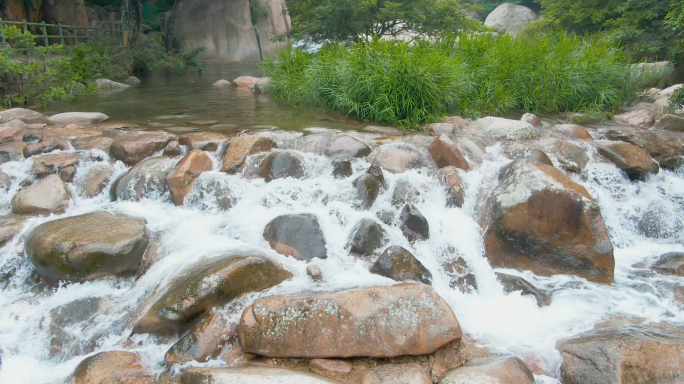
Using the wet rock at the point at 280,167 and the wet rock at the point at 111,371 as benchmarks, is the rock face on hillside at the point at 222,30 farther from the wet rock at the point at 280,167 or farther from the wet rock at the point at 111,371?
the wet rock at the point at 111,371


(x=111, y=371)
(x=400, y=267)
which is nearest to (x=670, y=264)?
(x=400, y=267)

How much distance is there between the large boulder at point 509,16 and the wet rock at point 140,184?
23.3 m

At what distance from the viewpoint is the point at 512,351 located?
3295 mm

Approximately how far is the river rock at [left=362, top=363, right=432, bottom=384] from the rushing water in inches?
26.3

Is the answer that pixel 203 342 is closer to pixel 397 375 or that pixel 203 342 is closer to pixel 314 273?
pixel 314 273

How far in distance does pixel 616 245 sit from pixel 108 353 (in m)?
4.64

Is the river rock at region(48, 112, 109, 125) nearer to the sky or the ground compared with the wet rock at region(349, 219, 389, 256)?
nearer to the sky

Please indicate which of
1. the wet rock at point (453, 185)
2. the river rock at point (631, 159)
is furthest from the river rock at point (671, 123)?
the wet rock at point (453, 185)

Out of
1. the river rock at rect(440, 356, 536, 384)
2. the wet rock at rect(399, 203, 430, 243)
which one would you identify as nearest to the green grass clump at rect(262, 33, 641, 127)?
the wet rock at rect(399, 203, 430, 243)

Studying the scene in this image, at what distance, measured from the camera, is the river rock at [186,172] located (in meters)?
5.12

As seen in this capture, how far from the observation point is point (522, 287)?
4020 mm

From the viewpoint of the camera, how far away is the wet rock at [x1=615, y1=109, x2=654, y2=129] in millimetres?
7551

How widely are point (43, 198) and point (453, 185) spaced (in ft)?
13.7

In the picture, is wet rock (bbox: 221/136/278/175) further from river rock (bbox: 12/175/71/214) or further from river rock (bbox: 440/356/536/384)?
river rock (bbox: 440/356/536/384)
